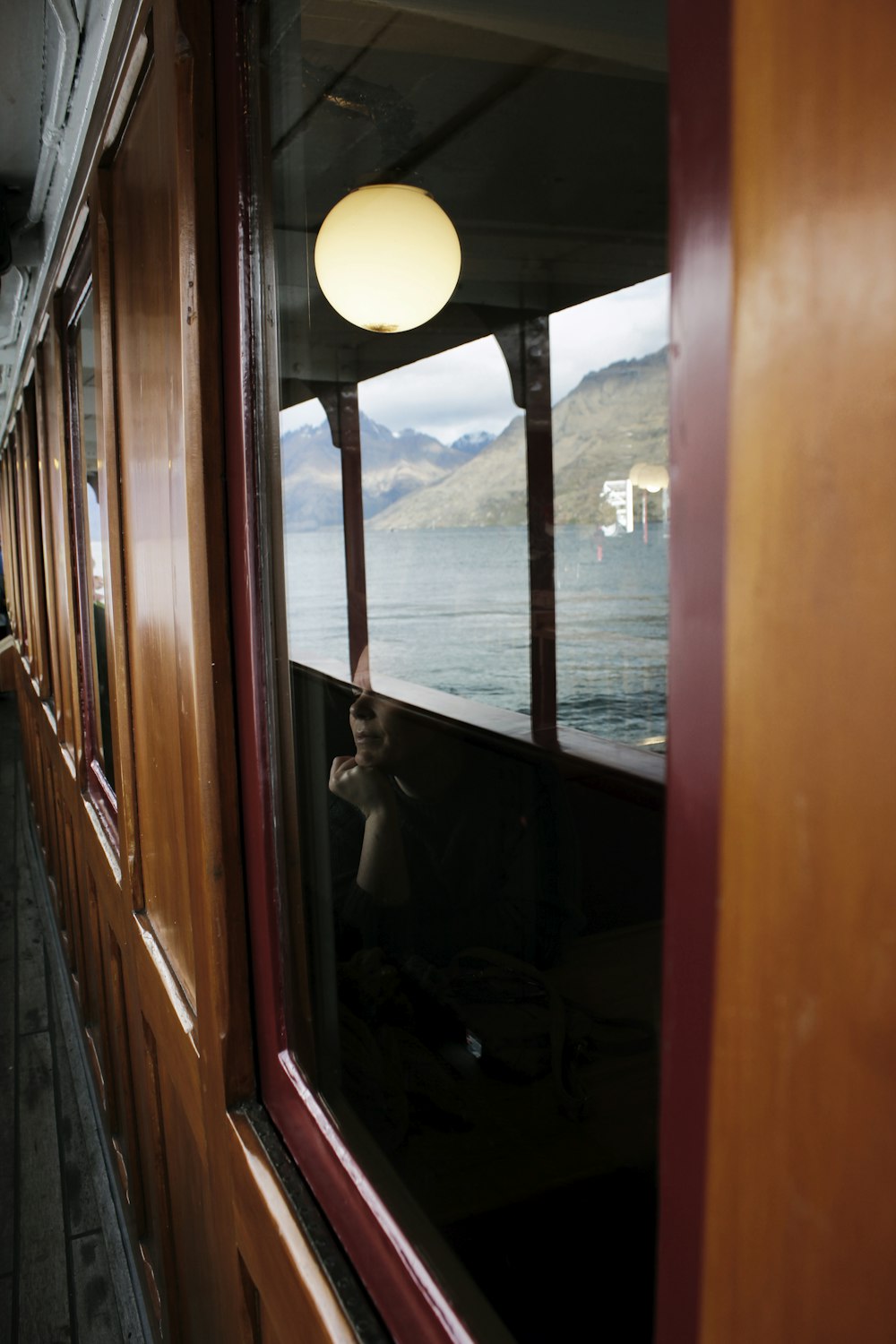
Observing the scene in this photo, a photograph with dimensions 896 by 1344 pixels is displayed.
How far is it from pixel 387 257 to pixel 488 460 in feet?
8.67

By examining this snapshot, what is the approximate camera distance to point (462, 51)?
6.72ft

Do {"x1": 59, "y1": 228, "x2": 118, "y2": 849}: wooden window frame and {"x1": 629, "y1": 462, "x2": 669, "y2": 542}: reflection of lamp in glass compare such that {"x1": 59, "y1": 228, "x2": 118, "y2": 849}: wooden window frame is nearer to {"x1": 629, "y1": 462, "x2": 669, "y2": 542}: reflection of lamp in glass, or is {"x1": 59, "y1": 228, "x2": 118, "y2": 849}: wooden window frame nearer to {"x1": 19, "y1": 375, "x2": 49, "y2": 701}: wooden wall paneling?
{"x1": 19, "y1": 375, "x2": 49, "y2": 701}: wooden wall paneling

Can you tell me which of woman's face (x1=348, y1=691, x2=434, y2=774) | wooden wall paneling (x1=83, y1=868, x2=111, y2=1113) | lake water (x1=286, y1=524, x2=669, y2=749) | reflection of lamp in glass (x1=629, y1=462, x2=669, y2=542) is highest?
reflection of lamp in glass (x1=629, y1=462, x2=669, y2=542)

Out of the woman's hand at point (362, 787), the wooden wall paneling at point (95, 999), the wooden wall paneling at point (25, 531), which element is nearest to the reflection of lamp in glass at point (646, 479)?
the woman's hand at point (362, 787)

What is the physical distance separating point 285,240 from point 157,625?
1.93 feet

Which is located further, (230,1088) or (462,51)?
(462,51)

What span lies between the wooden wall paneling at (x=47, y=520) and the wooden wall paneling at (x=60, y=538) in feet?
0.07

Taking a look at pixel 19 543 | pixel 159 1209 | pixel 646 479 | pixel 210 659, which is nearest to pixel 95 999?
pixel 159 1209

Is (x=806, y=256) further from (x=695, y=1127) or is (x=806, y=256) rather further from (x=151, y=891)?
(x=151, y=891)

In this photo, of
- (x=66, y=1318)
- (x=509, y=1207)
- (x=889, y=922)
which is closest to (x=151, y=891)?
(x=509, y=1207)

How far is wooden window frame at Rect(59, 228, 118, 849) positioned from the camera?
2432 mm

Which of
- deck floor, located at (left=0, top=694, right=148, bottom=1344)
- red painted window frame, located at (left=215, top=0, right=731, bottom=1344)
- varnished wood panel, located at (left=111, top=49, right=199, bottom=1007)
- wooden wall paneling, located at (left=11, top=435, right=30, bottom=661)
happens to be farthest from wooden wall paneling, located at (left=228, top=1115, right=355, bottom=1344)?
wooden wall paneling, located at (left=11, top=435, right=30, bottom=661)

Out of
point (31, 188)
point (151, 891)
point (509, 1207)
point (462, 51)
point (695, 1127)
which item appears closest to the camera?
point (695, 1127)

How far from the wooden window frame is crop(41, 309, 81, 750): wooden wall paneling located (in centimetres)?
5
